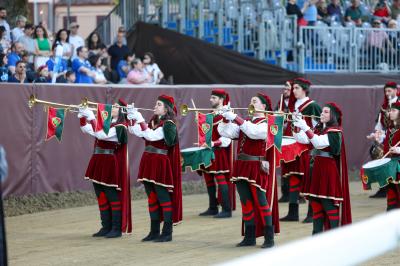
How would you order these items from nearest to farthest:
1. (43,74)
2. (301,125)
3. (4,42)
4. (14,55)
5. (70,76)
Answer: (301,125)
(43,74)
(14,55)
(70,76)
(4,42)

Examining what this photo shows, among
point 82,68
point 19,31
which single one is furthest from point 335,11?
point 19,31

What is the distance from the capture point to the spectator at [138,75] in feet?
60.0

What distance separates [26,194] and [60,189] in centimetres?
79

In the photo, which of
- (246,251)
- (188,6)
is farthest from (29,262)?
(188,6)

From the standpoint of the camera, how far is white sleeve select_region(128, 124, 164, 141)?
434 inches

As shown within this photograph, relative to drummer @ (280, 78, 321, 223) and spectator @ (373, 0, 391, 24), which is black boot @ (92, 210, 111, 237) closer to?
drummer @ (280, 78, 321, 223)

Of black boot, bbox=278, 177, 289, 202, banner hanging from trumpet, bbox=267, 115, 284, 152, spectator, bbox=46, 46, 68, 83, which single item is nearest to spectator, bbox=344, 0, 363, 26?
spectator, bbox=46, 46, 68, 83

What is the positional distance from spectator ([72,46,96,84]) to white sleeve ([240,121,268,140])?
23.0 ft

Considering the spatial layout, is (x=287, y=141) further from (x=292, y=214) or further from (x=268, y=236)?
(x=268, y=236)

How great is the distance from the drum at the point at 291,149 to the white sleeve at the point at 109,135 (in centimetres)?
238

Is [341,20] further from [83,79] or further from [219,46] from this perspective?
[83,79]

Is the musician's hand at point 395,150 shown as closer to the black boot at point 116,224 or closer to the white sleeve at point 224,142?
the white sleeve at point 224,142

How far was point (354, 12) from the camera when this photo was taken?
2420cm

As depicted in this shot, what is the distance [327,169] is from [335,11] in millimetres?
13790
